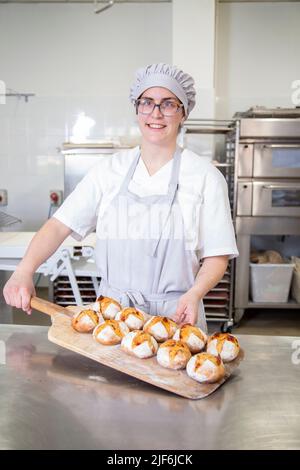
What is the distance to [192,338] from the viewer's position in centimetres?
115

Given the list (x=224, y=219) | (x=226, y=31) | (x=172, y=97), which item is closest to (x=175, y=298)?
(x=224, y=219)

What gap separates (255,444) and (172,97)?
1047 mm

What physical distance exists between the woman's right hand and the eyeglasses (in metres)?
0.63

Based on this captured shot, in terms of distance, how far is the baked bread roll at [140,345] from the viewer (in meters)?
1.12

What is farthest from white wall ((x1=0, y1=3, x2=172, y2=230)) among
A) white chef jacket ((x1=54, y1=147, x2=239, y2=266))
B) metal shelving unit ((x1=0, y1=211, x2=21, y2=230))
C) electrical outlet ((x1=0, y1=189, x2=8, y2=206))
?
white chef jacket ((x1=54, y1=147, x2=239, y2=266))

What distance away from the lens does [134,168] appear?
1.61 metres

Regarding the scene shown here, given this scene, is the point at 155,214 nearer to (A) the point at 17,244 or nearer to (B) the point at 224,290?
(A) the point at 17,244

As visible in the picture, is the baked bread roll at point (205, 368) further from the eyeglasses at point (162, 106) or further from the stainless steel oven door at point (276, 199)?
the stainless steel oven door at point (276, 199)

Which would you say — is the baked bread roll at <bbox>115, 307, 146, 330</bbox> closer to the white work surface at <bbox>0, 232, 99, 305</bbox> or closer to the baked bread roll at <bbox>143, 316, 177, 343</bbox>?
the baked bread roll at <bbox>143, 316, 177, 343</bbox>

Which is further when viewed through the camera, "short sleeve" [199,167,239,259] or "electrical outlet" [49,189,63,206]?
"electrical outlet" [49,189,63,206]

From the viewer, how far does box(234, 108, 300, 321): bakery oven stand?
11.6 ft

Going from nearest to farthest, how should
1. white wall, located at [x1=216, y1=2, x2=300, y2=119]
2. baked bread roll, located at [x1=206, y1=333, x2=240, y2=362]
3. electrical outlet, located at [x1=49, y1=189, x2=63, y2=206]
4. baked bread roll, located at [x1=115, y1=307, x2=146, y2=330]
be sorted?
baked bread roll, located at [x1=206, y1=333, x2=240, y2=362]
baked bread roll, located at [x1=115, y1=307, x2=146, y2=330]
white wall, located at [x1=216, y1=2, x2=300, y2=119]
electrical outlet, located at [x1=49, y1=189, x2=63, y2=206]

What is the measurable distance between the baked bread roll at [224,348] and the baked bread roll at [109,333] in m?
0.22
